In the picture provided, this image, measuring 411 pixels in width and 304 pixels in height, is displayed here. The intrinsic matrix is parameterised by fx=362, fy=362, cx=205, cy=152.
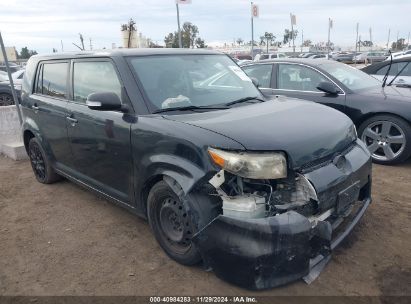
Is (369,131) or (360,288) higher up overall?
(369,131)

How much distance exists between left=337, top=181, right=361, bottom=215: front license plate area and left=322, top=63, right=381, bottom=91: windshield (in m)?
3.20

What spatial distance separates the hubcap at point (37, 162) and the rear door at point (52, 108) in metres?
0.45

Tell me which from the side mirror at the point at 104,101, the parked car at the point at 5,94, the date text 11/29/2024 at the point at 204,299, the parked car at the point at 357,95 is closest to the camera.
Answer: the date text 11/29/2024 at the point at 204,299

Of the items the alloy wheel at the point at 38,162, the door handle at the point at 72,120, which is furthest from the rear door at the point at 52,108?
the alloy wheel at the point at 38,162

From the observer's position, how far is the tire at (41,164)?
4.89 m

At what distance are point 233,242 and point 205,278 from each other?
2.07 feet

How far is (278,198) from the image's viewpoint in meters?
2.60

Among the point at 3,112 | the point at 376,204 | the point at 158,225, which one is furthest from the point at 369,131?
the point at 3,112

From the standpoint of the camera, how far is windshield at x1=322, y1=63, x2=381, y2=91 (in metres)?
5.83

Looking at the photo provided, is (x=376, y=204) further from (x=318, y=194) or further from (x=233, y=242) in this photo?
(x=233, y=242)

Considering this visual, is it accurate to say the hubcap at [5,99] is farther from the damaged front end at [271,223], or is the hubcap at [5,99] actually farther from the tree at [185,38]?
the tree at [185,38]

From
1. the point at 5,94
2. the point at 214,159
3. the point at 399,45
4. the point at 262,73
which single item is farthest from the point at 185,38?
the point at 399,45

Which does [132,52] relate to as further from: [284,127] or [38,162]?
[38,162]

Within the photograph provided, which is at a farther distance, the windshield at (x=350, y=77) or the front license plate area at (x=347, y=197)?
the windshield at (x=350, y=77)
